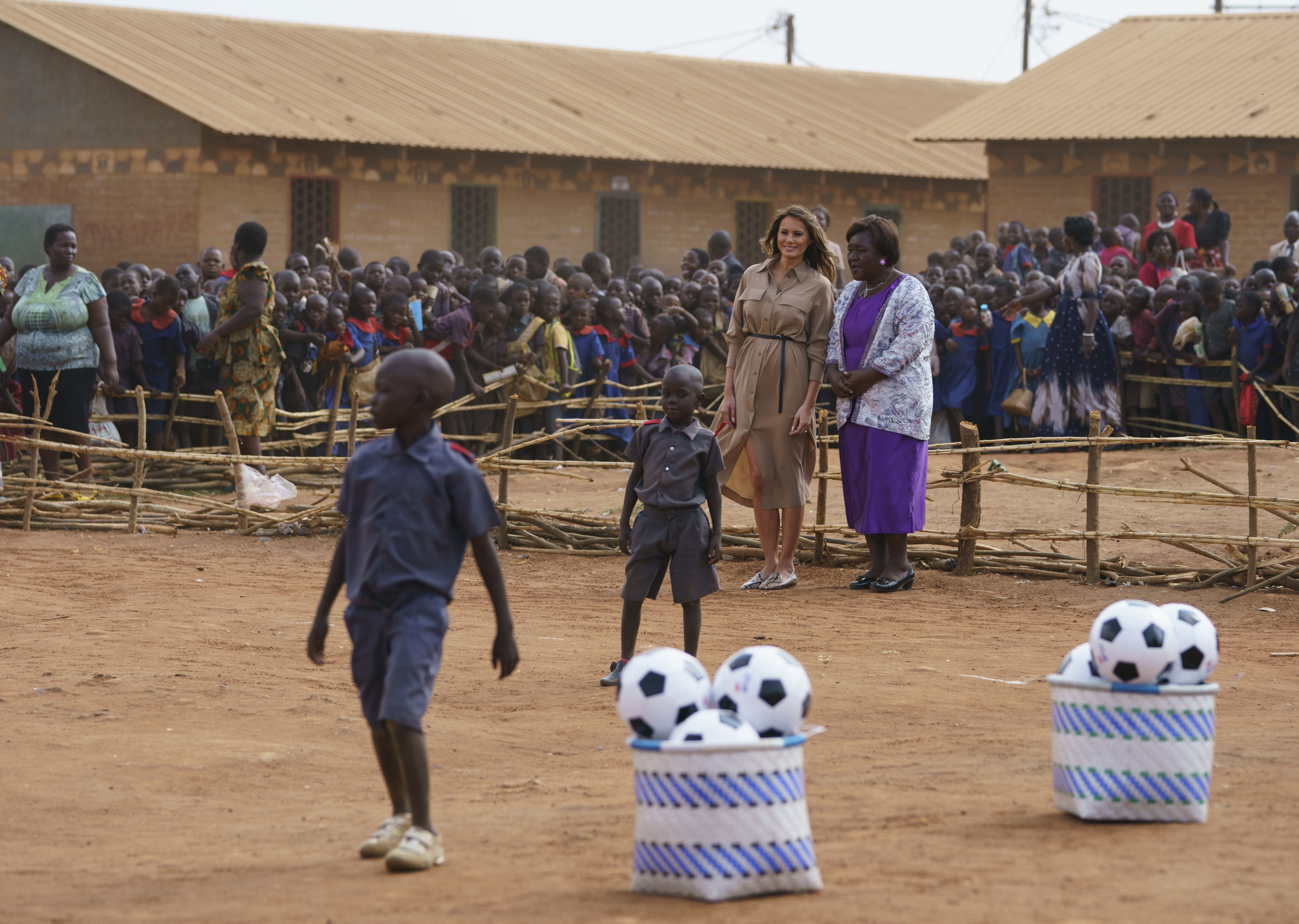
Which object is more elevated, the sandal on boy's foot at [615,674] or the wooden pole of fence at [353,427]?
the wooden pole of fence at [353,427]

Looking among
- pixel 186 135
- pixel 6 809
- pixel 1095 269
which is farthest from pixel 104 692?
pixel 186 135

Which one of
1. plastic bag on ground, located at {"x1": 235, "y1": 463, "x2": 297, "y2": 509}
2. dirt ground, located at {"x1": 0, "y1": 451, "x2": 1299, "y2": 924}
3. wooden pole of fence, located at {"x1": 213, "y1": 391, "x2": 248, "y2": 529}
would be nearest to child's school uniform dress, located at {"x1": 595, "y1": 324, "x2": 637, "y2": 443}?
plastic bag on ground, located at {"x1": 235, "y1": 463, "x2": 297, "y2": 509}

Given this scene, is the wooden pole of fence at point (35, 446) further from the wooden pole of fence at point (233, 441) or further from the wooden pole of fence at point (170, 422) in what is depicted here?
the wooden pole of fence at point (170, 422)

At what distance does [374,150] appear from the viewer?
2266 centimetres

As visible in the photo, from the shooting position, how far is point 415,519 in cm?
427

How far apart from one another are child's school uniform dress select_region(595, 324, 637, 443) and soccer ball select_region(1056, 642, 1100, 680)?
9336 millimetres

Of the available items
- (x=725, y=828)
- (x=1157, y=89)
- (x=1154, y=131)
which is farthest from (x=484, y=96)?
(x=725, y=828)

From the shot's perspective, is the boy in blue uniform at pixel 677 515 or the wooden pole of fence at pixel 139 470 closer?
the boy in blue uniform at pixel 677 515

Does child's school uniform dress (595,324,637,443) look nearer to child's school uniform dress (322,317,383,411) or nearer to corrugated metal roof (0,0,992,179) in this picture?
child's school uniform dress (322,317,383,411)

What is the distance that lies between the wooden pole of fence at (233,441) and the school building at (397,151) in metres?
10.4

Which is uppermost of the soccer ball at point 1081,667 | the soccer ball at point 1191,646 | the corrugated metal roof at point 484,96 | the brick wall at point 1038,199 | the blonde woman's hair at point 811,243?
the corrugated metal roof at point 484,96

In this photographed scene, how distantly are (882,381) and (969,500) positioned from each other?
1133 mm

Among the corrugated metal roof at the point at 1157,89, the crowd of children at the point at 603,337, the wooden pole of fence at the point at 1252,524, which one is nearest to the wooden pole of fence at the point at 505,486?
the crowd of children at the point at 603,337

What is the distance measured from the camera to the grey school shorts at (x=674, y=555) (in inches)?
253
